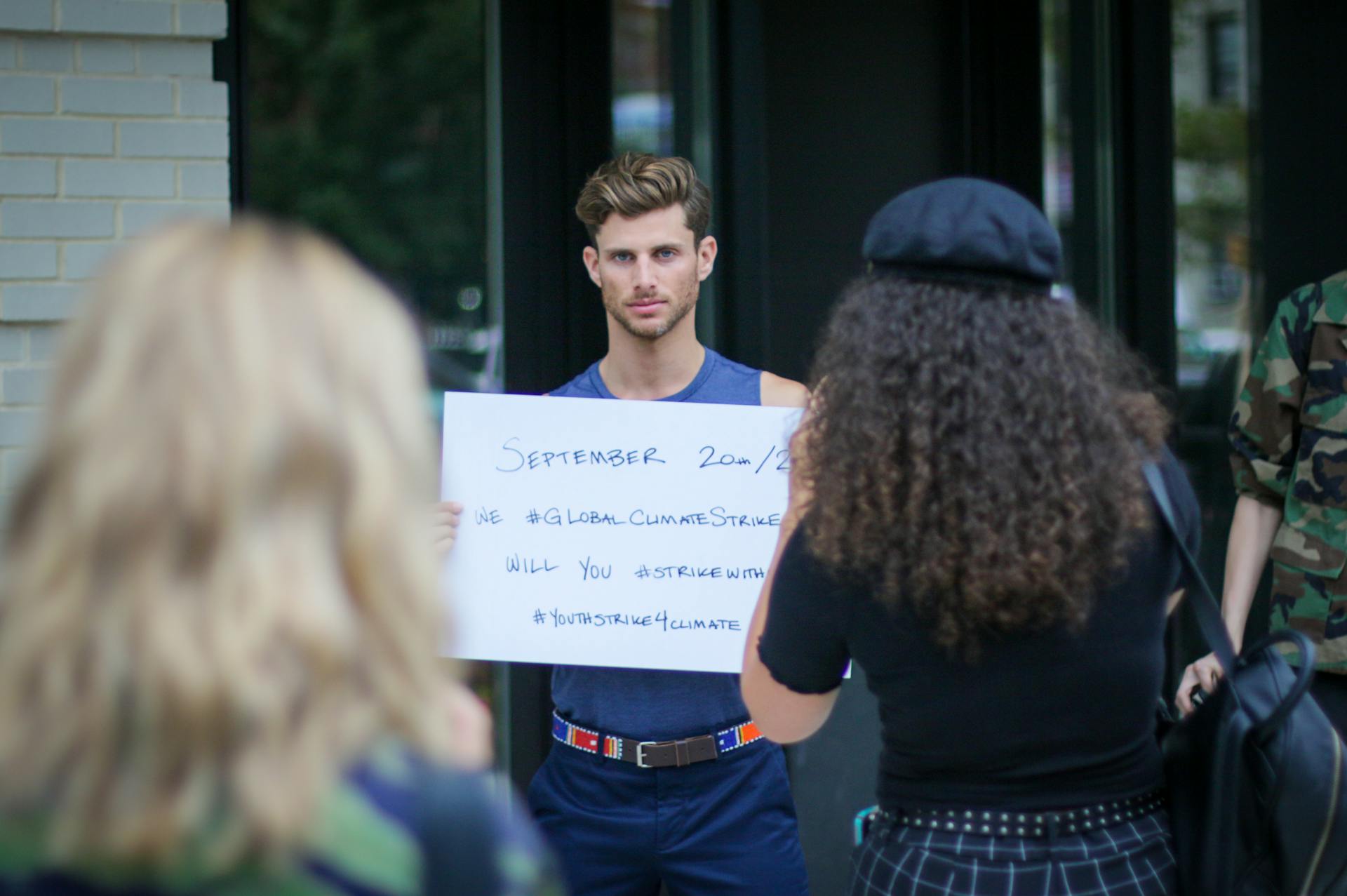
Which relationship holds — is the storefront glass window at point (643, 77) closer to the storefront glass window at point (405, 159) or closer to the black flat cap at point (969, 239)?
the storefront glass window at point (405, 159)

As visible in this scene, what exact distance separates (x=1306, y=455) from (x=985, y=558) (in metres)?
1.61

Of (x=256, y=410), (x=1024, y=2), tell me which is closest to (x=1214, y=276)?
(x=1024, y=2)

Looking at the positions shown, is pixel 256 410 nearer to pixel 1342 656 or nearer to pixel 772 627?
pixel 772 627

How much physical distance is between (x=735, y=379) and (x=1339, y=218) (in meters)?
2.18

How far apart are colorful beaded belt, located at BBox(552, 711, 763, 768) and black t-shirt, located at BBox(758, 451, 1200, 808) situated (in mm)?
879

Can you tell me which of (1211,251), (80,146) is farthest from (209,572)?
(1211,251)

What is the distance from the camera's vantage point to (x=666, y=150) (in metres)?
3.74

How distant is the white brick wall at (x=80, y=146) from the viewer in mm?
3039

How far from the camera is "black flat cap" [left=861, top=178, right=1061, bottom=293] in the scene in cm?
166

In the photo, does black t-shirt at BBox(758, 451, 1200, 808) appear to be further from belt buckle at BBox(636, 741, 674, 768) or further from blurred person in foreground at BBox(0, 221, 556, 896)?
belt buckle at BBox(636, 741, 674, 768)

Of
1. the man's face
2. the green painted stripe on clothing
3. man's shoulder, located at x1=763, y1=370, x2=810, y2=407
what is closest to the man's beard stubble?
the man's face

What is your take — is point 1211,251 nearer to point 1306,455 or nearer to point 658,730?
point 1306,455

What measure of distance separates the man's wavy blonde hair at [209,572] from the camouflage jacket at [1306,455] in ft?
7.81

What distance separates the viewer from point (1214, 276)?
15.8 feet
